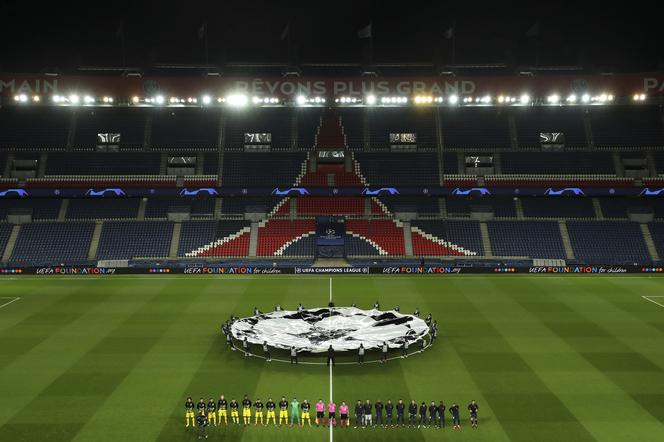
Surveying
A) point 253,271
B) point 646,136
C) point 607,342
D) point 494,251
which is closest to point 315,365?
point 607,342

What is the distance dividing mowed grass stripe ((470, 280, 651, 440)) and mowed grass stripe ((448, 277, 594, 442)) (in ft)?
1.37

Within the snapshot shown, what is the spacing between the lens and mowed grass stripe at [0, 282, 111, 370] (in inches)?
1133

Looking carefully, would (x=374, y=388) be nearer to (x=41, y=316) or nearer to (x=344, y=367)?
(x=344, y=367)

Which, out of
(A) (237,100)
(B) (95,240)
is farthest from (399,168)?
(B) (95,240)

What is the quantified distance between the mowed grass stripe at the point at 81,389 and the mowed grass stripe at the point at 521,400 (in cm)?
1608

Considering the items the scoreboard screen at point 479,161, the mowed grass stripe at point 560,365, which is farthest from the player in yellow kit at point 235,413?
the scoreboard screen at point 479,161

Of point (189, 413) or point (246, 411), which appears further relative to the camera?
point (246, 411)

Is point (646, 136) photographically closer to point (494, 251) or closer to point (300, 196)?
point (494, 251)

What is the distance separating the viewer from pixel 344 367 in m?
25.6

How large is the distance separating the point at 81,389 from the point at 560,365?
864 inches

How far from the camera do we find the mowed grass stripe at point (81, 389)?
19594mm

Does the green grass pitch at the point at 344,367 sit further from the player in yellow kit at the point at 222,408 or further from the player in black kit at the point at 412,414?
the player in yellow kit at the point at 222,408

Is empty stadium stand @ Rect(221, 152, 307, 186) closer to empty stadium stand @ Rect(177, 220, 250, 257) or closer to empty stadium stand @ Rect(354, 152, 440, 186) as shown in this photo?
empty stadium stand @ Rect(177, 220, 250, 257)

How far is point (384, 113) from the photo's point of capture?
65.4m
